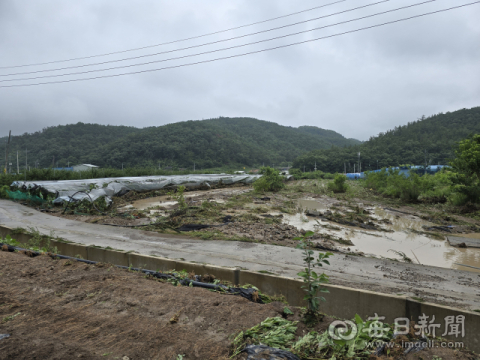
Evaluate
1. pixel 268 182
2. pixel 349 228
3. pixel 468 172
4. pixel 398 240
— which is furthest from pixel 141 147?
pixel 398 240

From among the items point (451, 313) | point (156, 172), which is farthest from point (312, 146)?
point (451, 313)

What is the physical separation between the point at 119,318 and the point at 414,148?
6231 cm

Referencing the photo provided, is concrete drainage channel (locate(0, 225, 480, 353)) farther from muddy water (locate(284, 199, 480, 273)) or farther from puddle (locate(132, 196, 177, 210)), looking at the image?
puddle (locate(132, 196, 177, 210))

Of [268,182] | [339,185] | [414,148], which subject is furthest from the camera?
[414,148]

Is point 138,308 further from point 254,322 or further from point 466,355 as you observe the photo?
point 466,355

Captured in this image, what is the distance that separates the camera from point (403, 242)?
772 centimetres

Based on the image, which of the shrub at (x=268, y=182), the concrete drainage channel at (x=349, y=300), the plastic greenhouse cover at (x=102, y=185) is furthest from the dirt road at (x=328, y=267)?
the shrub at (x=268, y=182)

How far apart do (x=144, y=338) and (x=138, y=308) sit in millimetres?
622

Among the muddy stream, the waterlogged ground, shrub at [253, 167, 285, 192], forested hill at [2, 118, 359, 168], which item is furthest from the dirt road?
forested hill at [2, 118, 359, 168]

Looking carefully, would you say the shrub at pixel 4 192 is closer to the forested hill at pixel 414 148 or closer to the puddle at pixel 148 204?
the puddle at pixel 148 204

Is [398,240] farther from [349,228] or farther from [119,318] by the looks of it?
[119,318]

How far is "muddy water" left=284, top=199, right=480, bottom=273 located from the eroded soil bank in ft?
15.8

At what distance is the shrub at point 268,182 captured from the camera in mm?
19125

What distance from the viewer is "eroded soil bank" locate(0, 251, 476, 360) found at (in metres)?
2.21
